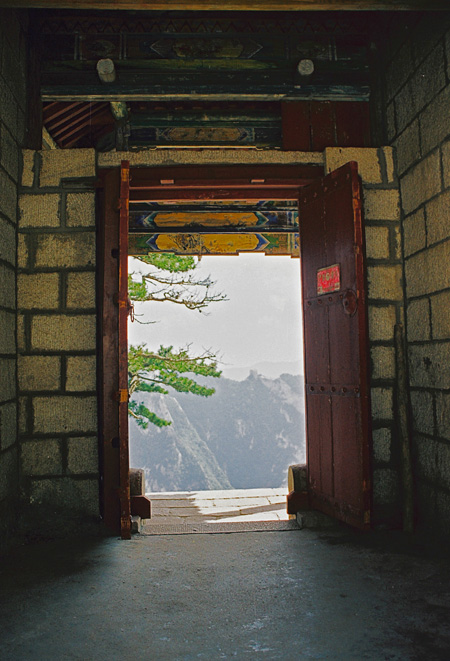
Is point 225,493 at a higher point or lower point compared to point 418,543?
lower

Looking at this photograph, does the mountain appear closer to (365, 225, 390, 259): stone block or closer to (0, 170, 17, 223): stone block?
(0, 170, 17, 223): stone block

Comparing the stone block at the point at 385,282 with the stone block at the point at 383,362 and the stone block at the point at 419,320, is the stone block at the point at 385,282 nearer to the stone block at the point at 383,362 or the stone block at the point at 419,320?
the stone block at the point at 419,320

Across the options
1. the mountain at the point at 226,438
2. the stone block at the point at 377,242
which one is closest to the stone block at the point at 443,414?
the stone block at the point at 377,242

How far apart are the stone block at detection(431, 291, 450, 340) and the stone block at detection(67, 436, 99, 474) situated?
2299 millimetres

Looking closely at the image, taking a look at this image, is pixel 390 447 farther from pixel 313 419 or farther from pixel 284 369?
pixel 284 369

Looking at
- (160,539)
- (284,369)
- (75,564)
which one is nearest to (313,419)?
(160,539)

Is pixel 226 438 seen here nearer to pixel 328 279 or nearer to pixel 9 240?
pixel 328 279

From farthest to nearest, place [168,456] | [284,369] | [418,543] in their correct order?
[284,369]
[168,456]
[418,543]

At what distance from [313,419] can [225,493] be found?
372 cm

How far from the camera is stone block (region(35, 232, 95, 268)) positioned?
3.46m

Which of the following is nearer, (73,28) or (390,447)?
(390,447)

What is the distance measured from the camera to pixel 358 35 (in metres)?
3.84

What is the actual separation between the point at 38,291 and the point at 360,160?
2.43 m

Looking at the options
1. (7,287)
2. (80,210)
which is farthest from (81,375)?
(80,210)
